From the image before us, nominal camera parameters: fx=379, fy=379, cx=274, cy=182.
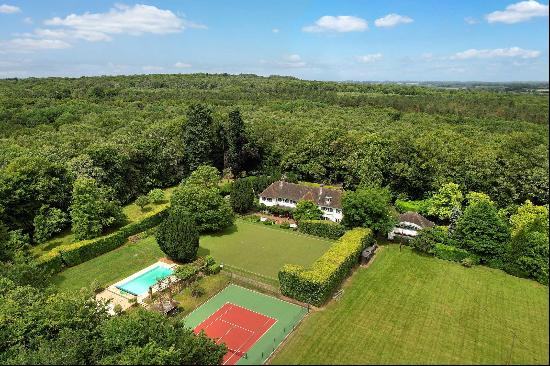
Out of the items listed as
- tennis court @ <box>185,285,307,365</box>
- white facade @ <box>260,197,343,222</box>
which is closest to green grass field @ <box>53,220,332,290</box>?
tennis court @ <box>185,285,307,365</box>

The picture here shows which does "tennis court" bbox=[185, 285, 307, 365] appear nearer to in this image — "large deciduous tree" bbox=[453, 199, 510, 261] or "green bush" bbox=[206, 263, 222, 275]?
"green bush" bbox=[206, 263, 222, 275]

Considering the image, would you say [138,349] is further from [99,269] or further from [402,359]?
[99,269]

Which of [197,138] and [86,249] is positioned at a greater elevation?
[197,138]

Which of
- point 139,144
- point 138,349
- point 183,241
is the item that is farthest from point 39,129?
point 138,349

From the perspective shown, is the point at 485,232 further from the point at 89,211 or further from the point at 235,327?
the point at 89,211

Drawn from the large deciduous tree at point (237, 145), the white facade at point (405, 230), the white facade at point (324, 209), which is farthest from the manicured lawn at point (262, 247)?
the large deciduous tree at point (237, 145)

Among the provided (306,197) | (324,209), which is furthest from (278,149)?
(324,209)
